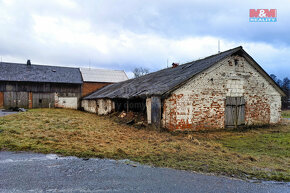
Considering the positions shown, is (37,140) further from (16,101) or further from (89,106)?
(16,101)

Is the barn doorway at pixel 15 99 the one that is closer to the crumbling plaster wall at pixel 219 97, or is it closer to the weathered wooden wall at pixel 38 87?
the weathered wooden wall at pixel 38 87

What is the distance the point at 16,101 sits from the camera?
27.1m

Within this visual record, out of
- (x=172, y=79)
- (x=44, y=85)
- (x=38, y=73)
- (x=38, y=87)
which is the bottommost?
(x=172, y=79)

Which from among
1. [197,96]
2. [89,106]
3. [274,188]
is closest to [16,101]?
[89,106]

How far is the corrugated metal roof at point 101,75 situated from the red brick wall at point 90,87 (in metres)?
0.52

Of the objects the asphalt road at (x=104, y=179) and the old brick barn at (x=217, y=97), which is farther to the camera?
the old brick barn at (x=217, y=97)

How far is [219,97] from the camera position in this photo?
11.7m

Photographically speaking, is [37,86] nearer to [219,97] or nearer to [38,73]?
[38,73]

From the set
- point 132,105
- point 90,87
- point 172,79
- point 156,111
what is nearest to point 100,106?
Answer: point 132,105

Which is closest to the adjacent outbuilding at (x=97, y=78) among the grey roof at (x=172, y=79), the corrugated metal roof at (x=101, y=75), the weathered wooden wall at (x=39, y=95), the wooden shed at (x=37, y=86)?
the corrugated metal roof at (x=101, y=75)

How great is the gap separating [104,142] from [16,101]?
82.9ft

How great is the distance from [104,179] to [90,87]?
29464mm

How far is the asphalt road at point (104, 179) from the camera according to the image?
377cm

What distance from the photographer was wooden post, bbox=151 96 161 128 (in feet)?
34.7
